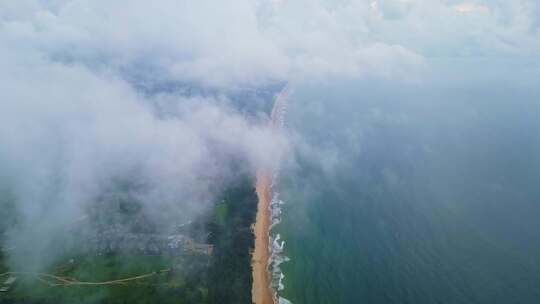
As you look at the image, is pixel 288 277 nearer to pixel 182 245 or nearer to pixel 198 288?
pixel 198 288

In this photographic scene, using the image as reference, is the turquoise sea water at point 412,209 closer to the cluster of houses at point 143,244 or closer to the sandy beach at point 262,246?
the sandy beach at point 262,246

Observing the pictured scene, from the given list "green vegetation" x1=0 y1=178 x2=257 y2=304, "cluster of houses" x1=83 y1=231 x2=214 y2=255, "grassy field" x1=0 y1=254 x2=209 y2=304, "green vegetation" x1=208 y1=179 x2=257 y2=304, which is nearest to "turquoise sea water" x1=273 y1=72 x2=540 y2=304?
"green vegetation" x1=208 y1=179 x2=257 y2=304

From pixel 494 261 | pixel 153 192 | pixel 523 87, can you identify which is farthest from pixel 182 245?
pixel 523 87

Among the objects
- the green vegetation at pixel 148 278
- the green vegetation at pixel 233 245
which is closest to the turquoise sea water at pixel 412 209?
the green vegetation at pixel 233 245

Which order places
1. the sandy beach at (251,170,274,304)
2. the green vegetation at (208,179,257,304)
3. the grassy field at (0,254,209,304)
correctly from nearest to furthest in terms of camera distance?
the grassy field at (0,254,209,304)
the green vegetation at (208,179,257,304)
the sandy beach at (251,170,274,304)

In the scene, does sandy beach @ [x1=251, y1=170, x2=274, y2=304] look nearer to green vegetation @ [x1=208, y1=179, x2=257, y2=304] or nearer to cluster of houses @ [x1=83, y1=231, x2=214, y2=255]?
green vegetation @ [x1=208, y1=179, x2=257, y2=304]

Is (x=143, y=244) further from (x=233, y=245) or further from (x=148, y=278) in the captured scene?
(x=233, y=245)

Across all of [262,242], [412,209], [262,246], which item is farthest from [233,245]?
[412,209]
